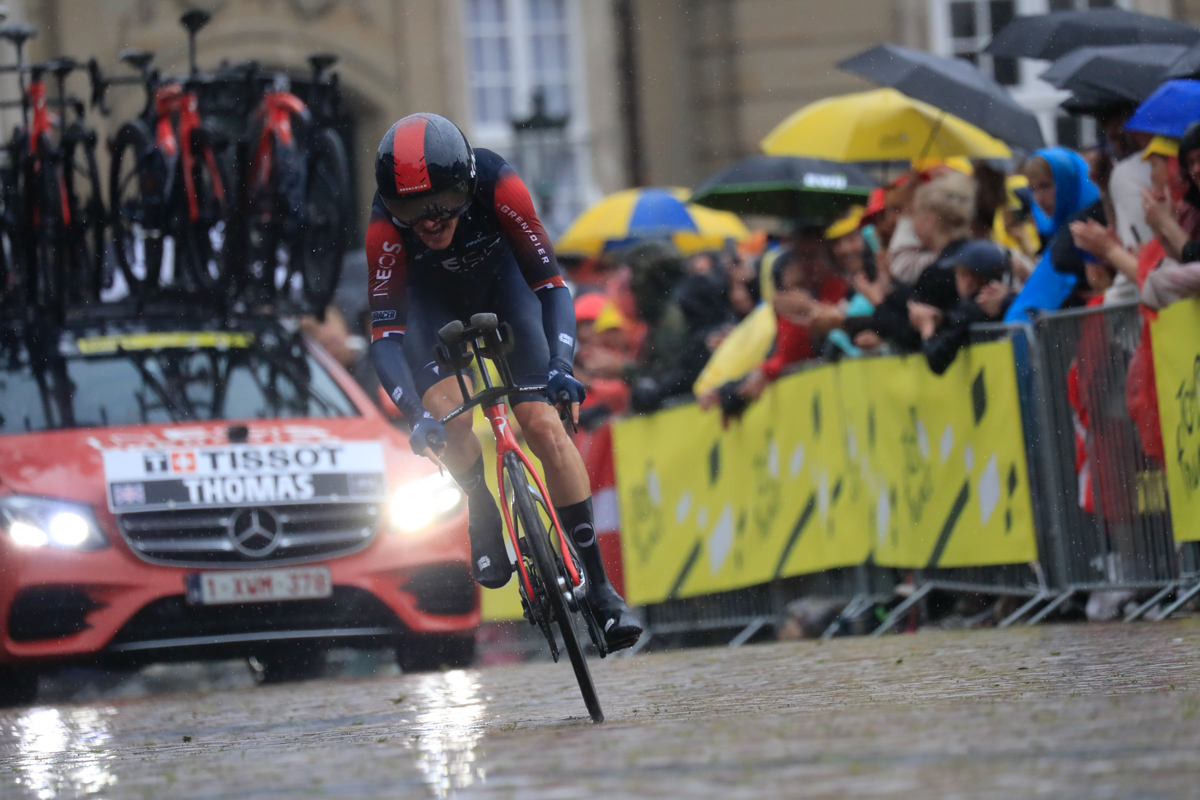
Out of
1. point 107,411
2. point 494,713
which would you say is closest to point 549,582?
point 494,713

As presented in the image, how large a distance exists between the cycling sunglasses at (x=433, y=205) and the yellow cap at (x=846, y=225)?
553cm

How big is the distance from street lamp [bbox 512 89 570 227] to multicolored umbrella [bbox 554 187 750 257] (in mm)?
4398

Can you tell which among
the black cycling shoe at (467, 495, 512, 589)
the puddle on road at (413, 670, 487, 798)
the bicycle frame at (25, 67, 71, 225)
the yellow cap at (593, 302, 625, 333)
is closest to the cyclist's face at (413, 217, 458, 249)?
the black cycling shoe at (467, 495, 512, 589)

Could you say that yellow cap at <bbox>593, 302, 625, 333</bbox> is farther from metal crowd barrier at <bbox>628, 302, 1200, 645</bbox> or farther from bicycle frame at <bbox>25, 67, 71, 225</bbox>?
metal crowd barrier at <bbox>628, 302, 1200, 645</bbox>

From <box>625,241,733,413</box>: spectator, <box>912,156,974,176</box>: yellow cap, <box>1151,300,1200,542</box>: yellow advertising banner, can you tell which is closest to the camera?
<box>1151,300,1200,542</box>: yellow advertising banner

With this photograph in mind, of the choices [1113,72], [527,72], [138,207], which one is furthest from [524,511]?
[527,72]

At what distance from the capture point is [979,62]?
83.6ft

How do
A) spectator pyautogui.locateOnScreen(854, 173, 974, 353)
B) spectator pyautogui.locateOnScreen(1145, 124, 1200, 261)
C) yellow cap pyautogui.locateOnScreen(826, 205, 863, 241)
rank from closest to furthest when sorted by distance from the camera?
spectator pyautogui.locateOnScreen(1145, 124, 1200, 261)
spectator pyautogui.locateOnScreen(854, 173, 974, 353)
yellow cap pyautogui.locateOnScreen(826, 205, 863, 241)

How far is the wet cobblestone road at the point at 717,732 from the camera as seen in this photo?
4473 mm

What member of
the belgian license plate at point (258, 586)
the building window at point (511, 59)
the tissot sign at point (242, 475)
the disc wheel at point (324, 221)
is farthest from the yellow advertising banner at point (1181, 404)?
the building window at point (511, 59)

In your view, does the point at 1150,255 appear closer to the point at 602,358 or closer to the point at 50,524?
the point at 50,524

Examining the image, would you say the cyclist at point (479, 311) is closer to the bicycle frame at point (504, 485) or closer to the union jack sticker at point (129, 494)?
the bicycle frame at point (504, 485)

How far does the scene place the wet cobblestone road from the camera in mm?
4473

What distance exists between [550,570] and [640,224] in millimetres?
10148
